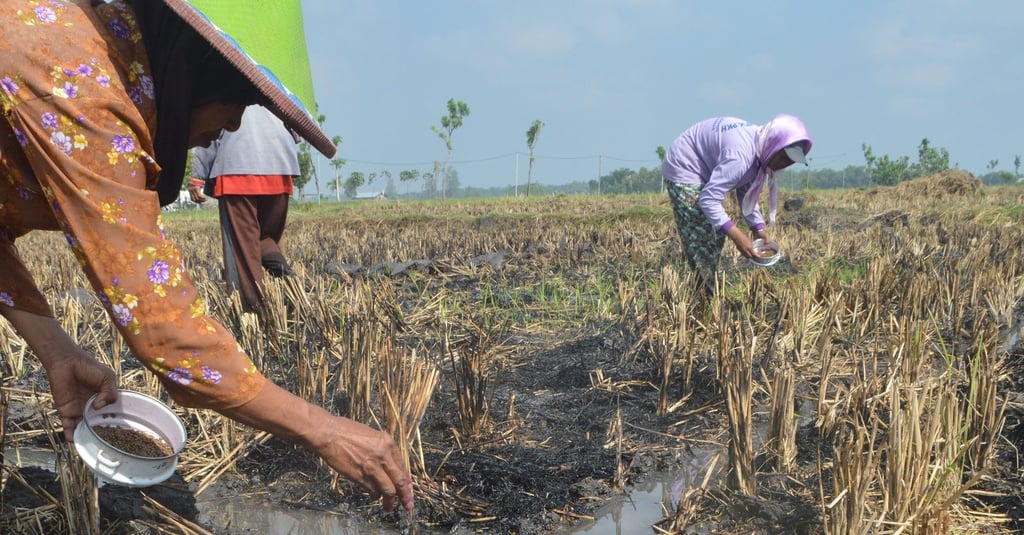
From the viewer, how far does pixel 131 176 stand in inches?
54.6

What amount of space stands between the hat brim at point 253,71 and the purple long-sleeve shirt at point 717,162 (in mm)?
3183

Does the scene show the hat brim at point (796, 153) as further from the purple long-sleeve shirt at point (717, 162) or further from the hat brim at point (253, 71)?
the hat brim at point (253, 71)

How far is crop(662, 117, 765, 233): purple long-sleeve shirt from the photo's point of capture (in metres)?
4.52

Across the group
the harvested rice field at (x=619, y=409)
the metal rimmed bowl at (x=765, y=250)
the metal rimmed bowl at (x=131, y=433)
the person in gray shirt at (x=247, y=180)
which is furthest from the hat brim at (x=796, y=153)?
the metal rimmed bowl at (x=131, y=433)

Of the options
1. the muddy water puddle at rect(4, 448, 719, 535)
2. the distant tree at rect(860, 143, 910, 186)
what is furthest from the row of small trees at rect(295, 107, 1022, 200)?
the muddy water puddle at rect(4, 448, 719, 535)

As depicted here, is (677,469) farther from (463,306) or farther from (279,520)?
(463,306)

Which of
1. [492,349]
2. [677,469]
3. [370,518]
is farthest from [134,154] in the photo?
[492,349]

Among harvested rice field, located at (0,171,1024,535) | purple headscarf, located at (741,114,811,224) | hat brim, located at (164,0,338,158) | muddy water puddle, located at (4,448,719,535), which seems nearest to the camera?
hat brim, located at (164,0,338,158)

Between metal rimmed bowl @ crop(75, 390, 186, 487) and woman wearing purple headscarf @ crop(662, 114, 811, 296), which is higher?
woman wearing purple headscarf @ crop(662, 114, 811, 296)

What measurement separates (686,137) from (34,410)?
403 centimetres

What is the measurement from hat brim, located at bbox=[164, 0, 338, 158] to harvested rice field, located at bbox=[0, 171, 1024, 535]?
0.94m

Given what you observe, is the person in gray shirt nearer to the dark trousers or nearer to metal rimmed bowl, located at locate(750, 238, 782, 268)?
the dark trousers

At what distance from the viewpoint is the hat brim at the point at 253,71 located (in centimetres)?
145

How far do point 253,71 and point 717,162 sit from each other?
3775 millimetres
